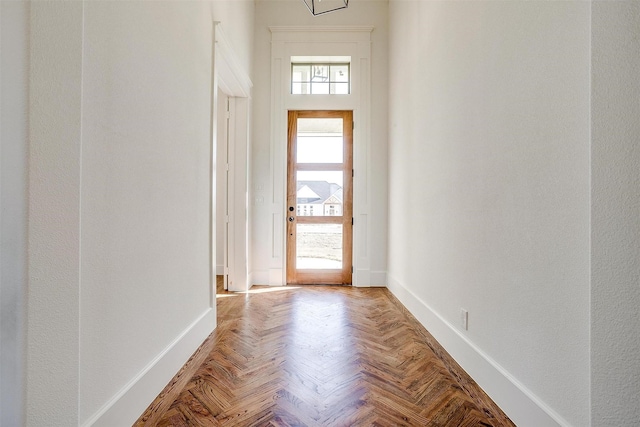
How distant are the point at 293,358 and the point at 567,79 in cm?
201

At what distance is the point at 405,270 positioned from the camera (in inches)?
125

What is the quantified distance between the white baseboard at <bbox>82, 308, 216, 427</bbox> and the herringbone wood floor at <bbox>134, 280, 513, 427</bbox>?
0.17ft

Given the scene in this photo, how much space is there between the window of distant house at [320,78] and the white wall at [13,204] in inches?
136

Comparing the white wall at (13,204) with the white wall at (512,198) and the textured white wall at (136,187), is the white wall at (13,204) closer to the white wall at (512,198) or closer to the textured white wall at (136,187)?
the textured white wall at (136,187)

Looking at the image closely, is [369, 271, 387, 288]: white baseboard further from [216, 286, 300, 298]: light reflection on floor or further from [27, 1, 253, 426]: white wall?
[27, 1, 253, 426]: white wall

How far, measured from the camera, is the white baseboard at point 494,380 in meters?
1.26

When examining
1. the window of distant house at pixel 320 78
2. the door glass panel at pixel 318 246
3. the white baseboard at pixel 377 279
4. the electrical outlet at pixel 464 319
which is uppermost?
the window of distant house at pixel 320 78

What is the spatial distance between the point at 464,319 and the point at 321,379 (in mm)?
937

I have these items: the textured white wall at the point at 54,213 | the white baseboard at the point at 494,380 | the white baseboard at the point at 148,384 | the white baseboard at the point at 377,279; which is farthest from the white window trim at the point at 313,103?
the textured white wall at the point at 54,213

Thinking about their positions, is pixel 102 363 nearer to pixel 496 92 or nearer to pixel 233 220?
pixel 496 92

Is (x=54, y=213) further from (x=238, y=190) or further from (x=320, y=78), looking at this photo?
(x=320, y=78)

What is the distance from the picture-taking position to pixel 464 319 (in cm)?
191

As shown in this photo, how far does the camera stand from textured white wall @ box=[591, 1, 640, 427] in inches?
31.7

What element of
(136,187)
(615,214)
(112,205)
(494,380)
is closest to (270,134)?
(136,187)
